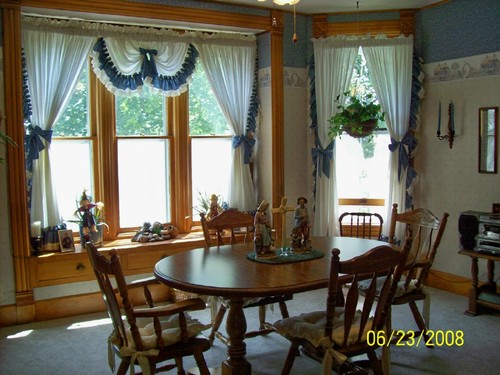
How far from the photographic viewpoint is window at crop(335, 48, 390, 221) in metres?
5.48

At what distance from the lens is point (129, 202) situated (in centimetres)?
509

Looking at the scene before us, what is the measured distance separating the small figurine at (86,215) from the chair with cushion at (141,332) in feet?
6.41

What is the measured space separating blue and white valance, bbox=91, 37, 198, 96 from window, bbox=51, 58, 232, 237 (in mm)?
148

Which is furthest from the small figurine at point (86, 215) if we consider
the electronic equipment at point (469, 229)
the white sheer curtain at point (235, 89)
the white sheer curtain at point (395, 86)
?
the electronic equipment at point (469, 229)

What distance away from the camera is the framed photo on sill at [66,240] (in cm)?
451

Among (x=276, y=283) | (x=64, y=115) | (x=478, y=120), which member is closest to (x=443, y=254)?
(x=478, y=120)

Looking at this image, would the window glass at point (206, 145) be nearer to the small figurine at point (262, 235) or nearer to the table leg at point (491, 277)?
the small figurine at point (262, 235)

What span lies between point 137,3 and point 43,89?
105 centimetres

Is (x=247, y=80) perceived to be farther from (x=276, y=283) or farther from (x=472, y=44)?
(x=276, y=283)

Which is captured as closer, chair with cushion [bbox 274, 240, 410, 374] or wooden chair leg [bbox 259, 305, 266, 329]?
chair with cushion [bbox 274, 240, 410, 374]

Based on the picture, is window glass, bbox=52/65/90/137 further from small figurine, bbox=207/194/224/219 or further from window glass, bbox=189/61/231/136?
small figurine, bbox=207/194/224/219

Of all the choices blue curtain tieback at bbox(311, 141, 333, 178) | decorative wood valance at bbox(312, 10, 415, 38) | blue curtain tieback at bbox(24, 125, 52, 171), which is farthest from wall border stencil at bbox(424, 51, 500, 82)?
blue curtain tieback at bbox(24, 125, 52, 171)

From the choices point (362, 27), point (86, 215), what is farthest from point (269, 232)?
point (362, 27)

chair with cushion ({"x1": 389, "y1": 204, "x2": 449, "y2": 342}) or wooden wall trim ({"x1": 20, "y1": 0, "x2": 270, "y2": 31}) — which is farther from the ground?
wooden wall trim ({"x1": 20, "y1": 0, "x2": 270, "y2": 31})
